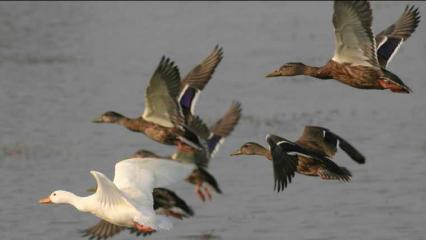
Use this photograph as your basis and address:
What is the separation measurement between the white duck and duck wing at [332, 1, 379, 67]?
93.9 inches

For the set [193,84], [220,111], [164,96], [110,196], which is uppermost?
[164,96]

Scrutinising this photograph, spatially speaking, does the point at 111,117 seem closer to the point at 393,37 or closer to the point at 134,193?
the point at 134,193

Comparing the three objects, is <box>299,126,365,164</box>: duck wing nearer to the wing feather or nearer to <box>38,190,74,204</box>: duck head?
the wing feather

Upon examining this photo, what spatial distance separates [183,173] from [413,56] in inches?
571

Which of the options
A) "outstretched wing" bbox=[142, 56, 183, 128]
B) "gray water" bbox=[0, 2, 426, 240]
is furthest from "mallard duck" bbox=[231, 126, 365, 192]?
"gray water" bbox=[0, 2, 426, 240]

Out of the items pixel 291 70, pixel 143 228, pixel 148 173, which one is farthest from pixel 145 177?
pixel 291 70

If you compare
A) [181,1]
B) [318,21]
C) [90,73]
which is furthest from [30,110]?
[181,1]

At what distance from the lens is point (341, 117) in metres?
24.6

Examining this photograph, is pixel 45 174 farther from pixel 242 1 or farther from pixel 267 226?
pixel 242 1

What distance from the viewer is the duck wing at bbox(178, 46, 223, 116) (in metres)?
17.0

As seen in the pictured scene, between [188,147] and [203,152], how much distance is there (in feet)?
0.87

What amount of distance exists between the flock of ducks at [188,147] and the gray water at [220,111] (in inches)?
88.2

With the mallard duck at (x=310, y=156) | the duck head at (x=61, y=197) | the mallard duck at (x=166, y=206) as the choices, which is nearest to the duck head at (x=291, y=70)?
the mallard duck at (x=310, y=156)

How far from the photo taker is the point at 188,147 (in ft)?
53.9
